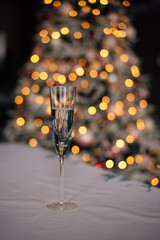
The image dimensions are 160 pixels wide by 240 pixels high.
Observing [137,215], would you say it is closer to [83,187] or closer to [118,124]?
[83,187]

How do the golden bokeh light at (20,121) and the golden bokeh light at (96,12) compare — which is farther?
the golden bokeh light at (20,121)

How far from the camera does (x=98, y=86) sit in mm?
2057

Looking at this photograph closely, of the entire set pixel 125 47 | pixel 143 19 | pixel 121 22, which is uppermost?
pixel 143 19

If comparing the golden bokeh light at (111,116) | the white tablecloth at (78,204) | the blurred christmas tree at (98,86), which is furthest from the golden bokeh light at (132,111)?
the white tablecloth at (78,204)

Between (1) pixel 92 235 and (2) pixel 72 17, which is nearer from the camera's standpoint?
(1) pixel 92 235

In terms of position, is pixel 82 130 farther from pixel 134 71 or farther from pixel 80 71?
pixel 134 71

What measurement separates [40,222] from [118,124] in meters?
1.71

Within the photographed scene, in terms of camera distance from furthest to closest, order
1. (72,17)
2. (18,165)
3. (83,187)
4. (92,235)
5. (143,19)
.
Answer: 1. (143,19)
2. (72,17)
3. (18,165)
4. (83,187)
5. (92,235)

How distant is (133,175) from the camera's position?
2.02 metres

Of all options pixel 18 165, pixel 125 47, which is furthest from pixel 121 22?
pixel 18 165

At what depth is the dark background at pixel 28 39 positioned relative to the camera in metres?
5.71

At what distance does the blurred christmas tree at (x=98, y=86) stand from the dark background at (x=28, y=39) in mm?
3428

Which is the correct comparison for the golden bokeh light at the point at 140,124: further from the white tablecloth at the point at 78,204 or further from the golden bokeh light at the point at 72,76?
the white tablecloth at the point at 78,204

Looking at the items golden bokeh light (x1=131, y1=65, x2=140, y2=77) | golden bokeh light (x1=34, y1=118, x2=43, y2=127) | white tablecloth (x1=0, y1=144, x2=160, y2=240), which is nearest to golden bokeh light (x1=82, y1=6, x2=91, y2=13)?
golden bokeh light (x1=131, y1=65, x2=140, y2=77)
